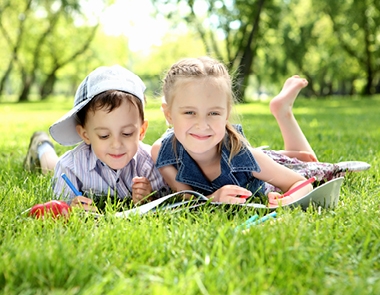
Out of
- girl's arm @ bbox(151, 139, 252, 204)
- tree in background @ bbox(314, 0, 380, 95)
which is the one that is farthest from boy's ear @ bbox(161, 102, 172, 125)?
tree in background @ bbox(314, 0, 380, 95)

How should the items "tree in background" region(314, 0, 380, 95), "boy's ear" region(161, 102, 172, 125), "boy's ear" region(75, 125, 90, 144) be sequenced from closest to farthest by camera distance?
"boy's ear" region(161, 102, 172, 125)
"boy's ear" region(75, 125, 90, 144)
"tree in background" region(314, 0, 380, 95)

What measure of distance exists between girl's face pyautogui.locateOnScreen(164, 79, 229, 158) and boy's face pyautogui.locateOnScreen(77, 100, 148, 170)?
27 centimetres

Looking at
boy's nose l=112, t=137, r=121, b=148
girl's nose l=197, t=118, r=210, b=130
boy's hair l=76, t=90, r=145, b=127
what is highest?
boy's hair l=76, t=90, r=145, b=127

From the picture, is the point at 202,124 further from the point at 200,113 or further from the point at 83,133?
the point at 83,133

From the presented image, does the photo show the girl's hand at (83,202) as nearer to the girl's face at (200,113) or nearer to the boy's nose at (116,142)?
the boy's nose at (116,142)

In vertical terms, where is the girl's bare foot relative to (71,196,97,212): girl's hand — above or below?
above

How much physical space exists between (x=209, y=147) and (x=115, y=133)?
57 cm

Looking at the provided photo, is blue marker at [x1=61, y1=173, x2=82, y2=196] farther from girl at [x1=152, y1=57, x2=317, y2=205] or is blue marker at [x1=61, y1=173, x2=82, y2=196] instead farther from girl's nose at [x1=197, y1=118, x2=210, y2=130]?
girl's nose at [x1=197, y1=118, x2=210, y2=130]

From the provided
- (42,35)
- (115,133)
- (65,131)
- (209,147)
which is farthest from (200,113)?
(42,35)

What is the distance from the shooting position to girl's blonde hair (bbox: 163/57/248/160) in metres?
2.88

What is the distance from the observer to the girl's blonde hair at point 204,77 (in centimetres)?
288

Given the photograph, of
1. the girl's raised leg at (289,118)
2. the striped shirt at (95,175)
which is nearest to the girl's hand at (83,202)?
the striped shirt at (95,175)

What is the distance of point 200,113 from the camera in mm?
2812

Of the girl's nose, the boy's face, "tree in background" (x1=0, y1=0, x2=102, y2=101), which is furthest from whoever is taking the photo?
"tree in background" (x1=0, y1=0, x2=102, y2=101)
